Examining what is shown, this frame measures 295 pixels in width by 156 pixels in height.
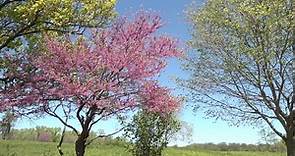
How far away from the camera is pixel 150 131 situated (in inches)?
961

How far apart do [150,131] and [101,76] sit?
5955 millimetres

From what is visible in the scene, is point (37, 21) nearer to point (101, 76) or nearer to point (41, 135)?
point (101, 76)

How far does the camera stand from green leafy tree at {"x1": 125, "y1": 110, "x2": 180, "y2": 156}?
79.0 feet

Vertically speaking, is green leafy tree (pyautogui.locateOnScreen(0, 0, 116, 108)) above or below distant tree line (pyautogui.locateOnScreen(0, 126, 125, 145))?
above

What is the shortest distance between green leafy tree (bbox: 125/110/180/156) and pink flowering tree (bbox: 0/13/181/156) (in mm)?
3343

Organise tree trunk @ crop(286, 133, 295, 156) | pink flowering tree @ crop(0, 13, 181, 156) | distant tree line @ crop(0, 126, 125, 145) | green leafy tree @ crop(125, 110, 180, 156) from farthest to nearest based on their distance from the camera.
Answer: distant tree line @ crop(0, 126, 125, 145)
tree trunk @ crop(286, 133, 295, 156)
green leafy tree @ crop(125, 110, 180, 156)
pink flowering tree @ crop(0, 13, 181, 156)

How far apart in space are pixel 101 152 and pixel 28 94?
2067cm

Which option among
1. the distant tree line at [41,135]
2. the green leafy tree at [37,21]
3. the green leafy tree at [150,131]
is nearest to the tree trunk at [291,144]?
the green leafy tree at [150,131]

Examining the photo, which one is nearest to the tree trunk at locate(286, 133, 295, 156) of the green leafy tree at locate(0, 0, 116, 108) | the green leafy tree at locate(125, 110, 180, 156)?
the green leafy tree at locate(125, 110, 180, 156)

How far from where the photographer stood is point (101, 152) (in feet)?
131

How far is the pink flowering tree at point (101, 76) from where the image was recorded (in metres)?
19.3

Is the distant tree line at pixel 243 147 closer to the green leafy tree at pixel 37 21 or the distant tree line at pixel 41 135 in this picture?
the distant tree line at pixel 41 135

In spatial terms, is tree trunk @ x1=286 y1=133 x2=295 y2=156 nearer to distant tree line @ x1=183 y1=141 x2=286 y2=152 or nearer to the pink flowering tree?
the pink flowering tree

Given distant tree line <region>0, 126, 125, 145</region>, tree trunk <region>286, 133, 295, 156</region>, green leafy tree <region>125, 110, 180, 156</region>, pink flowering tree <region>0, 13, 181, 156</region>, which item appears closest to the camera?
pink flowering tree <region>0, 13, 181, 156</region>
